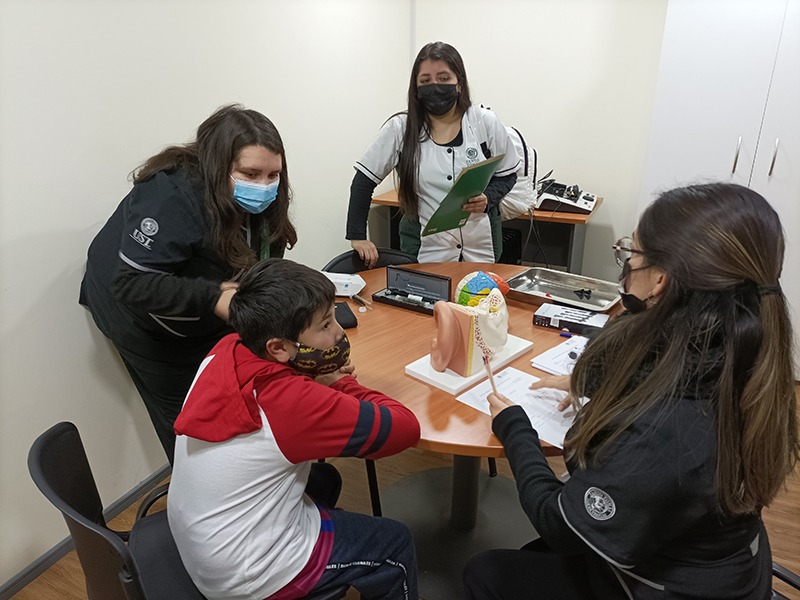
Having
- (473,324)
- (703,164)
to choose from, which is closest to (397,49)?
(703,164)

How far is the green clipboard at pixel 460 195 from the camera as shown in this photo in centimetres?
190

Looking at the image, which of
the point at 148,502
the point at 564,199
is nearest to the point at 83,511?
the point at 148,502

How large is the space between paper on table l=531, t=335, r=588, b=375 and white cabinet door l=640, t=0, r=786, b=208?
1.74 m

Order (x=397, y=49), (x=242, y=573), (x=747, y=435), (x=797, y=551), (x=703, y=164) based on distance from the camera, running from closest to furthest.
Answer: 1. (x=747, y=435)
2. (x=242, y=573)
3. (x=797, y=551)
4. (x=703, y=164)
5. (x=397, y=49)

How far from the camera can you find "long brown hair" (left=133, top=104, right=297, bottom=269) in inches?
57.7

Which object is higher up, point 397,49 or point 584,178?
point 397,49

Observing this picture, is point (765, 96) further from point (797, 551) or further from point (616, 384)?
point (616, 384)

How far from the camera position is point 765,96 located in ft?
8.31

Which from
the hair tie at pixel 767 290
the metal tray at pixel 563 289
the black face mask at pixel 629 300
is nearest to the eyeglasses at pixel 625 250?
the black face mask at pixel 629 300

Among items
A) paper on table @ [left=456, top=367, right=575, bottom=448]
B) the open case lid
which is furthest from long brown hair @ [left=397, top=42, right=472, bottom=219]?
paper on table @ [left=456, top=367, right=575, bottom=448]

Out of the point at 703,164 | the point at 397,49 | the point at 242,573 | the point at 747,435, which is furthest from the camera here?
the point at 397,49

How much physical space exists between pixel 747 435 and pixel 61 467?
1.16 metres

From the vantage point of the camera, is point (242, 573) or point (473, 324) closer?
point (242, 573)

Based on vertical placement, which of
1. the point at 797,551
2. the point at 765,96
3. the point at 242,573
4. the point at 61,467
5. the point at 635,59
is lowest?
the point at 797,551
